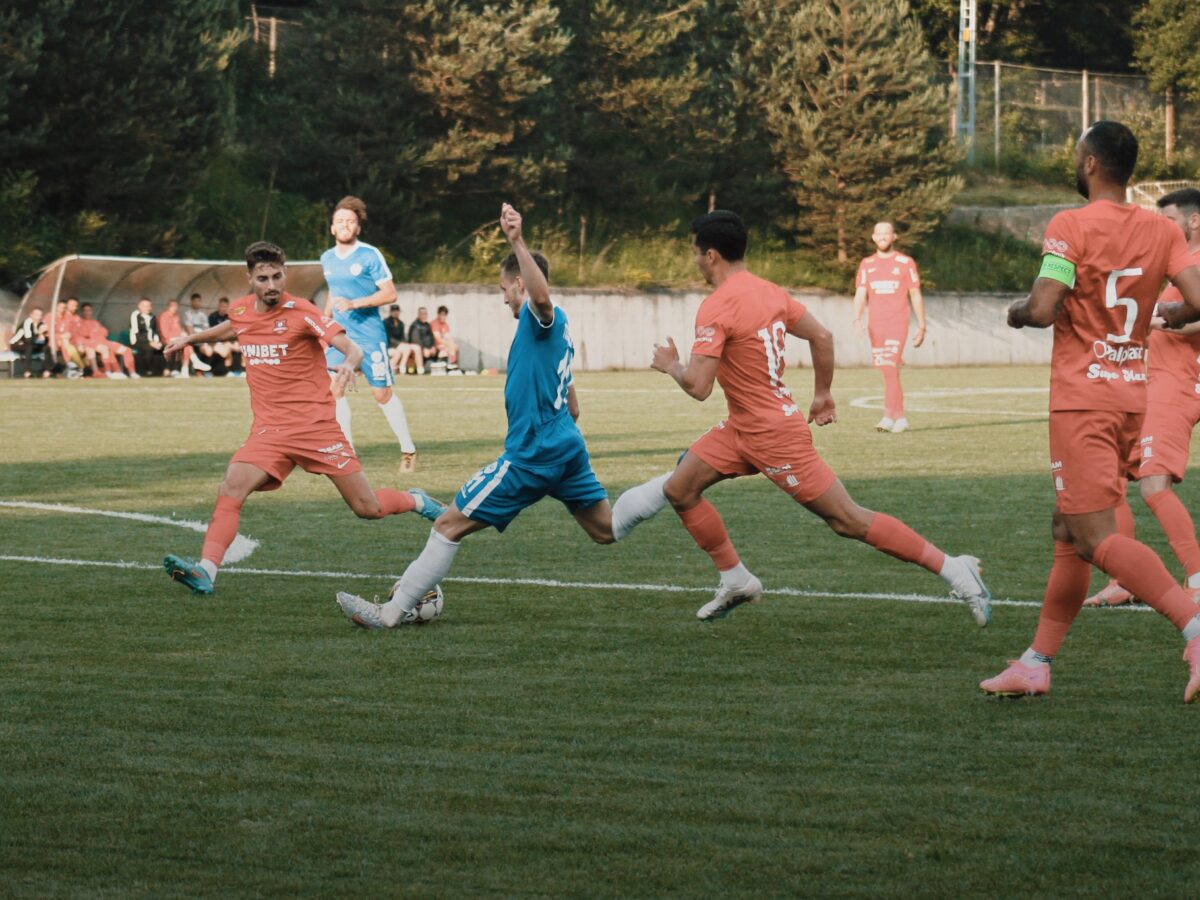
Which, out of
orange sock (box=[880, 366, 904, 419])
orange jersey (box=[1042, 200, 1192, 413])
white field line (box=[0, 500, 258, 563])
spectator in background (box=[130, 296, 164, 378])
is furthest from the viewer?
spectator in background (box=[130, 296, 164, 378])

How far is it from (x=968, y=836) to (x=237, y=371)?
101 feet

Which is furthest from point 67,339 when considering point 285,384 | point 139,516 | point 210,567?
point 210,567

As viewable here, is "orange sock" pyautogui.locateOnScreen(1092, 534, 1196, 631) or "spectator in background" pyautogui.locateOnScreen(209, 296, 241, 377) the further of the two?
"spectator in background" pyautogui.locateOnScreen(209, 296, 241, 377)

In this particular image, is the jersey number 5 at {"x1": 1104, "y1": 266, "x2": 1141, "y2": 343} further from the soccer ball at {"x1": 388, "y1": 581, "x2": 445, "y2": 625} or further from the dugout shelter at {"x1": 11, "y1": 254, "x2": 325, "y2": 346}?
the dugout shelter at {"x1": 11, "y1": 254, "x2": 325, "y2": 346}

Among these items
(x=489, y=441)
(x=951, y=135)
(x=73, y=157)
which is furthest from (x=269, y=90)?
(x=489, y=441)

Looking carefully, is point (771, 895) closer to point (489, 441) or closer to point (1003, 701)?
point (1003, 701)

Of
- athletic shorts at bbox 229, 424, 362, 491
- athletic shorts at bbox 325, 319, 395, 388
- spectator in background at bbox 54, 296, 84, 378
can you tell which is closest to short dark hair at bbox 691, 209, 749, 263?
athletic shorts at bbox 229, 424, 362, 491

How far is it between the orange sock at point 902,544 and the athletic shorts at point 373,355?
23.9ft

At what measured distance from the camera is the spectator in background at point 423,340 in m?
35.0

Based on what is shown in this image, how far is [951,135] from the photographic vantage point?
48.2 m

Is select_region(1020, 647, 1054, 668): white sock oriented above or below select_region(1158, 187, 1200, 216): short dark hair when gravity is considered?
below

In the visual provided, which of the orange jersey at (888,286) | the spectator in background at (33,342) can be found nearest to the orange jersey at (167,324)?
the spectator in background at (33,342)

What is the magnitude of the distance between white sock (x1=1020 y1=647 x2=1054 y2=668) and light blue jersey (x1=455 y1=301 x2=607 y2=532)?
2077mm

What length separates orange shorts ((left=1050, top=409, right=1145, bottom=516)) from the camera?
5.47m
